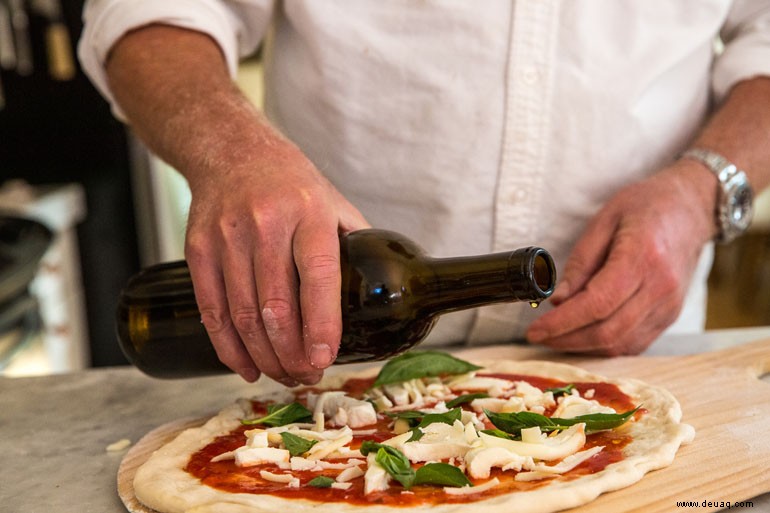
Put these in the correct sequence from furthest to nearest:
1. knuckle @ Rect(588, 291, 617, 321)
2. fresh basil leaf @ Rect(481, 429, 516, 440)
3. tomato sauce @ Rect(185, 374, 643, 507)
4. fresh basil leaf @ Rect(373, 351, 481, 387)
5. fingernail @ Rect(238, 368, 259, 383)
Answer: knuckle @ Rect(588, 291, 617, 321)
fresh basil leaf @ Rect(373, 351, 481, 387)
fingernail @ Rect(238, 368, 259, 383)
fresh basil leaf @ Rect(481, 429, 516, 440)
tomato sauce @ Rect(185, 374, 643, 507)

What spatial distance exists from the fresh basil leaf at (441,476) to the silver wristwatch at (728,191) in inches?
32.0

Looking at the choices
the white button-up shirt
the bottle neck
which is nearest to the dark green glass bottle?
the bottle neck

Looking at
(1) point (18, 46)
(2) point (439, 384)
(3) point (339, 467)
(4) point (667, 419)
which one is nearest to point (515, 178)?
(2) point (439, 384)

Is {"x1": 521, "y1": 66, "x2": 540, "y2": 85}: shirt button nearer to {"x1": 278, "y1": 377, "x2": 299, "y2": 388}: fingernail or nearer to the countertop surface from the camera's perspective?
the countertop surface

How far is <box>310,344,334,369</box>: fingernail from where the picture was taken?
39.0 inches

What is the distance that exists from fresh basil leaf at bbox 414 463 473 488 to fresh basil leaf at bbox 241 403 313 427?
0.26 meters

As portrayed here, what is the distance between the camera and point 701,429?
107 centimetres

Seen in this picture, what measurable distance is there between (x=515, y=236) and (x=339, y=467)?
66 cm

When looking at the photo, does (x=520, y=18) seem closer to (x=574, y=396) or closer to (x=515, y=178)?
(x=515, y=178)

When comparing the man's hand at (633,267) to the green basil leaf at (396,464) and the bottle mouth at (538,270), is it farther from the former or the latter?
the green basil leaf at (396,464)

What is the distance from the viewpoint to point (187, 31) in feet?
4.66

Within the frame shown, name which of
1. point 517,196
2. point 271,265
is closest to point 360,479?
point 271,265

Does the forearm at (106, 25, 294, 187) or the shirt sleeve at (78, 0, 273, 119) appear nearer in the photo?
the forearm at (106, 25, 294, 187)

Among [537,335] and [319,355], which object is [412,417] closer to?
[319,355]
